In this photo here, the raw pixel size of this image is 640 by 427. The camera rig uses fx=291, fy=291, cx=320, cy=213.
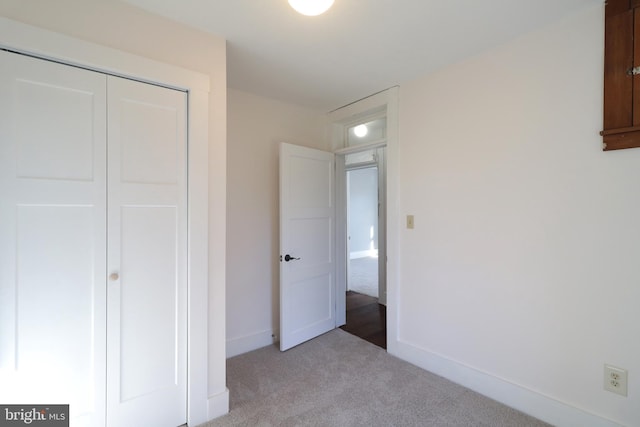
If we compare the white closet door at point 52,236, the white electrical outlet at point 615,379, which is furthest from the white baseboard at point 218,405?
the white electrical outlet at point 615,379

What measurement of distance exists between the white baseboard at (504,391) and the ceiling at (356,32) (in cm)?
235

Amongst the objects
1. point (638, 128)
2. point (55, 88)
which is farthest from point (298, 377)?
point (638, 128)

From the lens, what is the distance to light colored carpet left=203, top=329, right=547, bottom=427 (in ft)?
6.06

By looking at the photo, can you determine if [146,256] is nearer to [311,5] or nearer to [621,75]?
[311,5]

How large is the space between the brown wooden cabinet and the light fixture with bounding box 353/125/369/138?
217 centimetres

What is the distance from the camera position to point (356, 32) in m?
1.87

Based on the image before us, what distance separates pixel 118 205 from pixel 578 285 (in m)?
2.69

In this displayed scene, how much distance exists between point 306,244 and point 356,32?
6.25ft

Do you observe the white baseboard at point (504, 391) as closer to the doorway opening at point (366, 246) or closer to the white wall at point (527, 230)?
the white wall at point (527, 230)

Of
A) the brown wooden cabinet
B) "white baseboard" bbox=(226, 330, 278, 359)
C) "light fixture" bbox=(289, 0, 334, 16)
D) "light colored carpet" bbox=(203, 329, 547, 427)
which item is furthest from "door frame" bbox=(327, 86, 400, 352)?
"light fixture" bbox=(289, 0, 334, 16)

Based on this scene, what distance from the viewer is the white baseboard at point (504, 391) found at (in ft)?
5.65

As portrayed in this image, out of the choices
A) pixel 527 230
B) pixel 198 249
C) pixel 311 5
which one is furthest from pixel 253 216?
pixel 527 230

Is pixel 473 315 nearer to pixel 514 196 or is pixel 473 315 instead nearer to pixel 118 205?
pixel 514 196

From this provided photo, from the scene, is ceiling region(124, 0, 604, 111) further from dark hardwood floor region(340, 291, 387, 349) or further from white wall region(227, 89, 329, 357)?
dark hardwood floor region(340, 291, 387, 349)
